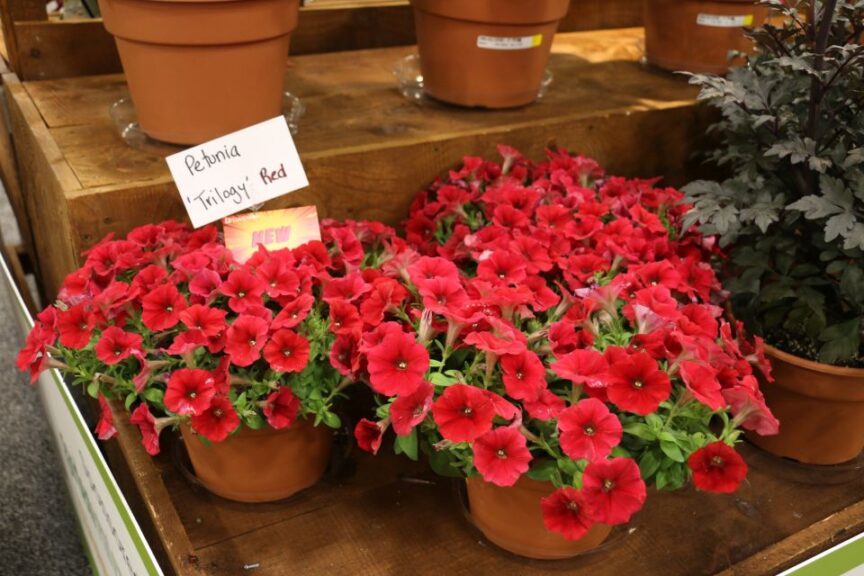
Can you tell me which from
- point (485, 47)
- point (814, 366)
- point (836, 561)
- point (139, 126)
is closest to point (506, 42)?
point (485, 47)

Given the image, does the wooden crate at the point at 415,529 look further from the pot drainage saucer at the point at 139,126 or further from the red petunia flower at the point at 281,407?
the pot drainage saucer at the point at 139,126

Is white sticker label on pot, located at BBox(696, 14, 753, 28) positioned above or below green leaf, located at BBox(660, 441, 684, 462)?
above

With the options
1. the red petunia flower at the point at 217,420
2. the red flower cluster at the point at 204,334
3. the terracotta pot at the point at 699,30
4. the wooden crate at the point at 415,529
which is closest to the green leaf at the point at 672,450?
the wooden crate at the point at 415,529

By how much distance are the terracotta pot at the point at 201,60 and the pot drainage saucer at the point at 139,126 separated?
0.02m

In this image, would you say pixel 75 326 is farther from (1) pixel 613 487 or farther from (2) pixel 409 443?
(1) pixel 613 487

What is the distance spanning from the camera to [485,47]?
142 centimetres

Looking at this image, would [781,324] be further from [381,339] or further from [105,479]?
[105,479]

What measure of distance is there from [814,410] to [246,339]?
0.80m

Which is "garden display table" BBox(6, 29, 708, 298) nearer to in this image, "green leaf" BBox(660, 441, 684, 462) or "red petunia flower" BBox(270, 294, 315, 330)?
"red petunia flower" BBox(270, 294, 315, 330)

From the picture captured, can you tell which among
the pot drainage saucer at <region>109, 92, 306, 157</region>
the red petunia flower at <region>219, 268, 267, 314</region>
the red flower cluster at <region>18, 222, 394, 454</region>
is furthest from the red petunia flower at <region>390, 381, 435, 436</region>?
the pot drainage saucer at <region>109, 92, 306, 157</region>

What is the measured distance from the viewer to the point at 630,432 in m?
0.83

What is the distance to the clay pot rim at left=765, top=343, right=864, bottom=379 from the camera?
3.51 feet

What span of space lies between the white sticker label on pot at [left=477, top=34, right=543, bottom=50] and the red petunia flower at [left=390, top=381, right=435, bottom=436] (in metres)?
0.80

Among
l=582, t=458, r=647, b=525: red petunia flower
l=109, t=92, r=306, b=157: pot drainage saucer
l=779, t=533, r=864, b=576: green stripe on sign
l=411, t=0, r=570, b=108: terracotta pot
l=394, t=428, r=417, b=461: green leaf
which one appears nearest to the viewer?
l=582, t=458, r=647, b=525: red petunia flower
